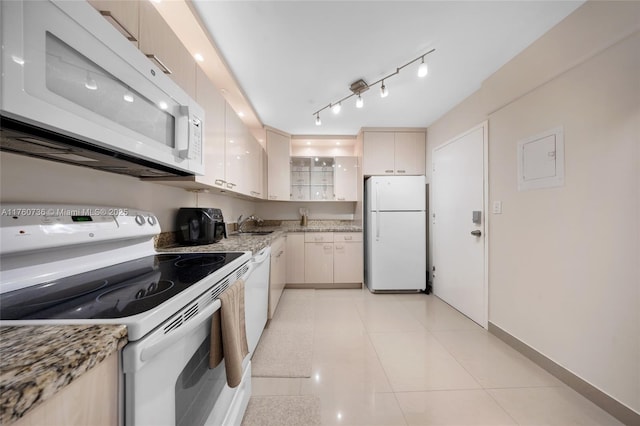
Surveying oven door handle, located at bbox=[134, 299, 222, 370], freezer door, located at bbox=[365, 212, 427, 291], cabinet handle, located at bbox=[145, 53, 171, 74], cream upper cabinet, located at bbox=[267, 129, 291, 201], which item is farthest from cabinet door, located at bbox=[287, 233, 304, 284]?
oven door handle, located at bbox=[134, 299, 222, 370]

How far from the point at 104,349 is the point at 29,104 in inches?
22.5

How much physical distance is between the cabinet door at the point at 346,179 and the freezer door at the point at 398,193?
1.44 ft

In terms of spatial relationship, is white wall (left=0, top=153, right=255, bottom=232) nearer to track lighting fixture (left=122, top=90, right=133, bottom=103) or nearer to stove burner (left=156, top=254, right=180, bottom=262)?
stove burner (left=156, top=254, right=180, bottom=262)

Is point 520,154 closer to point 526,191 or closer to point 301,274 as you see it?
point 526,191

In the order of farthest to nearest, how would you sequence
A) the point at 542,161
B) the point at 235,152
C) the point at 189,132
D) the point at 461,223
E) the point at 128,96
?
the point at 461,223 → the point at 235,152 → the point at 542,161 → the point at 189,132 → the point at 128,96

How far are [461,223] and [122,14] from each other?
300cm

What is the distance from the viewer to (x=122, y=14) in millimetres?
830

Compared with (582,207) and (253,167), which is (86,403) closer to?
(582,207)

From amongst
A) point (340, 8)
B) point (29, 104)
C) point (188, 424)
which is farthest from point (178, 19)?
point (188, 424)

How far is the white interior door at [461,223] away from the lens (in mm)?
2201

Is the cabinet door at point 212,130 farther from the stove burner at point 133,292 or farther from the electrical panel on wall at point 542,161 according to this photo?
the electrical panel on wall at point 542,161

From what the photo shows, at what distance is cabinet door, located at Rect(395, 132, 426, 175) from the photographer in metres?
3.28

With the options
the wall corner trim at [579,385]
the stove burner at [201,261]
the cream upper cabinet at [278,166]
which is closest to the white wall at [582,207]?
the wall corner trim at [579,385]

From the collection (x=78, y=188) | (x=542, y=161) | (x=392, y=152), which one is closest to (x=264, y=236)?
(x=78, y=188)
